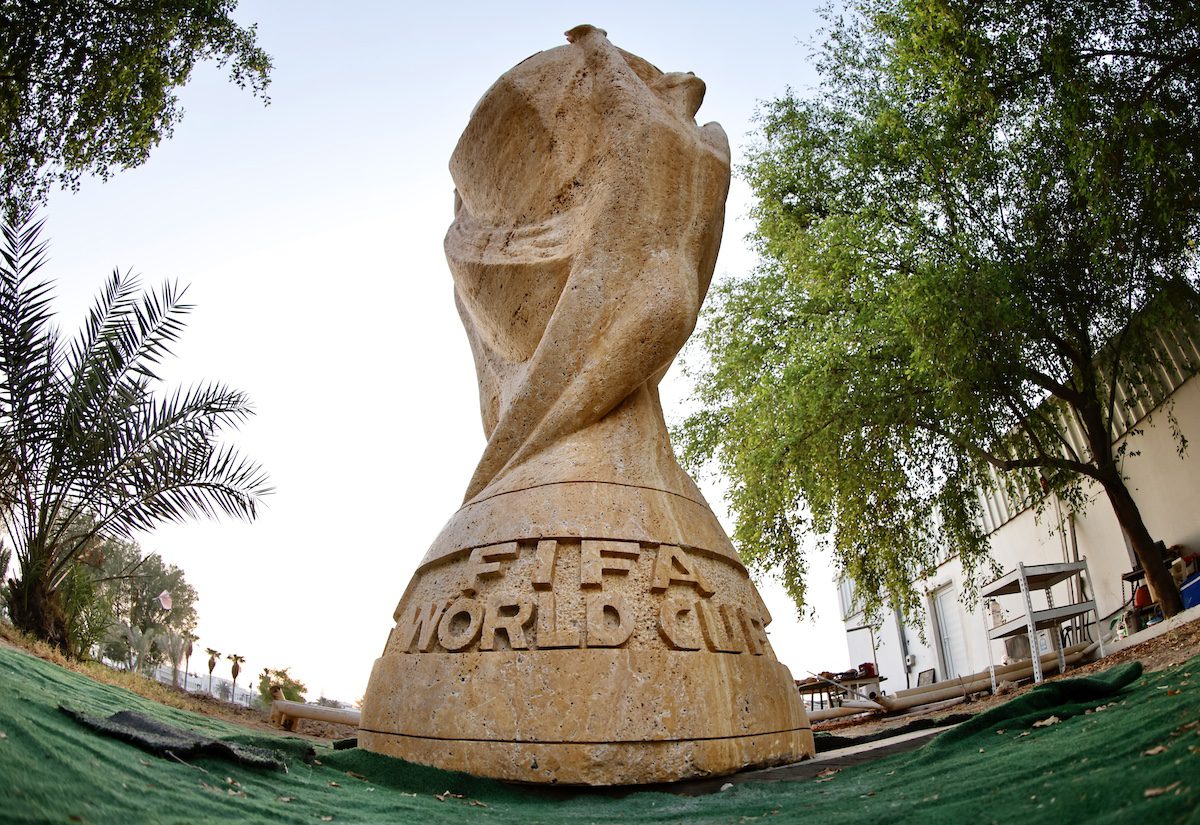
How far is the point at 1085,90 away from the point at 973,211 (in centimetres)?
268

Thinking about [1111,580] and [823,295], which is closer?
[823,295]

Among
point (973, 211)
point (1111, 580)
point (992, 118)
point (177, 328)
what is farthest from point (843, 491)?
point (177, 328)

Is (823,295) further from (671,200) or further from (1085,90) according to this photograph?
(671,200)

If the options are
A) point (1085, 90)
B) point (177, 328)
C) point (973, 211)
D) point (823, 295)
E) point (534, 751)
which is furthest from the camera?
point (823, 295)

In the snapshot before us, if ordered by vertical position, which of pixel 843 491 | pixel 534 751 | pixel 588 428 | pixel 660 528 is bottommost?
pixel 534 751

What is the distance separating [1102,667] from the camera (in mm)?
8539

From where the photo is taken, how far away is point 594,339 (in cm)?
424

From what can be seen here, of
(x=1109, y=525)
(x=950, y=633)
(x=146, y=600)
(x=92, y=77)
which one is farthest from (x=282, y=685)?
(x=950, y=633)

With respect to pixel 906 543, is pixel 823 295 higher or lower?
higher

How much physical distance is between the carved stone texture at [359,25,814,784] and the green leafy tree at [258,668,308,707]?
5.59 meters

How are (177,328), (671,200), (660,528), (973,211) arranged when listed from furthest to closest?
(973,211) → (177,328) → (671,200) → (660,528)

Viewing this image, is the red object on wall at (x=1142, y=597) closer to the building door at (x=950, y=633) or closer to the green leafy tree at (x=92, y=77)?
the building door at (x=950, y=633)

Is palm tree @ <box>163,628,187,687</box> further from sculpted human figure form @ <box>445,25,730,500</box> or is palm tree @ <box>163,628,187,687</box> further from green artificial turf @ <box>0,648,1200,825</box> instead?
sculpted human figure form @ <box>445,25,730,500</box>

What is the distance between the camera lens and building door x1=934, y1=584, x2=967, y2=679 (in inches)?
743
